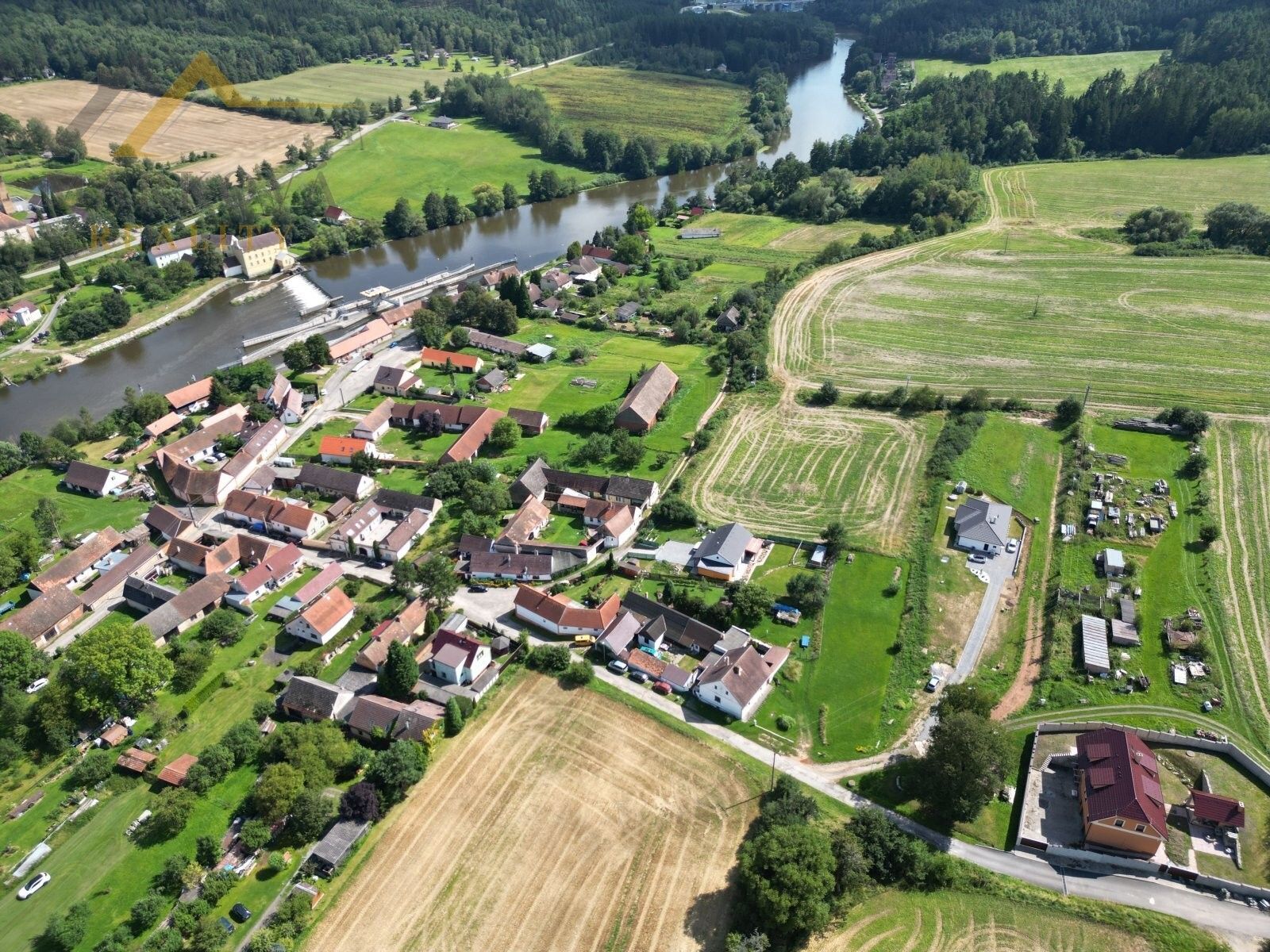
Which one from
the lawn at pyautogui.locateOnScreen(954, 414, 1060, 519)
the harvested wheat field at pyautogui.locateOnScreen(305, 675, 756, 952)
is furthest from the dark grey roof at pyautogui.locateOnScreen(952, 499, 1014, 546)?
the harvested wheat field at pyautogui.locateOnScreen(305, 675, 756, 952)

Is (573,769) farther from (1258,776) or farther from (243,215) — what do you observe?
(243,215)

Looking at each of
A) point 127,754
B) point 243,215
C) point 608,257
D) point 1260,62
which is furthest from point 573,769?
point 1260,62

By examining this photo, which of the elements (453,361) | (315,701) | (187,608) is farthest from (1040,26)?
(315,701)

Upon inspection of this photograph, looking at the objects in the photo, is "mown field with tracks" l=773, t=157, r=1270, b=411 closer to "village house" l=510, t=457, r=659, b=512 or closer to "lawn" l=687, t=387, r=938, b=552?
"lawn" l=687, t=387, r=938, b=552

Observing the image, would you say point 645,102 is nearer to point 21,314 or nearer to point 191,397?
point 21,314

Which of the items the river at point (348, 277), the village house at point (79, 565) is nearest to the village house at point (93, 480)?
the village house at point (79, 565)
